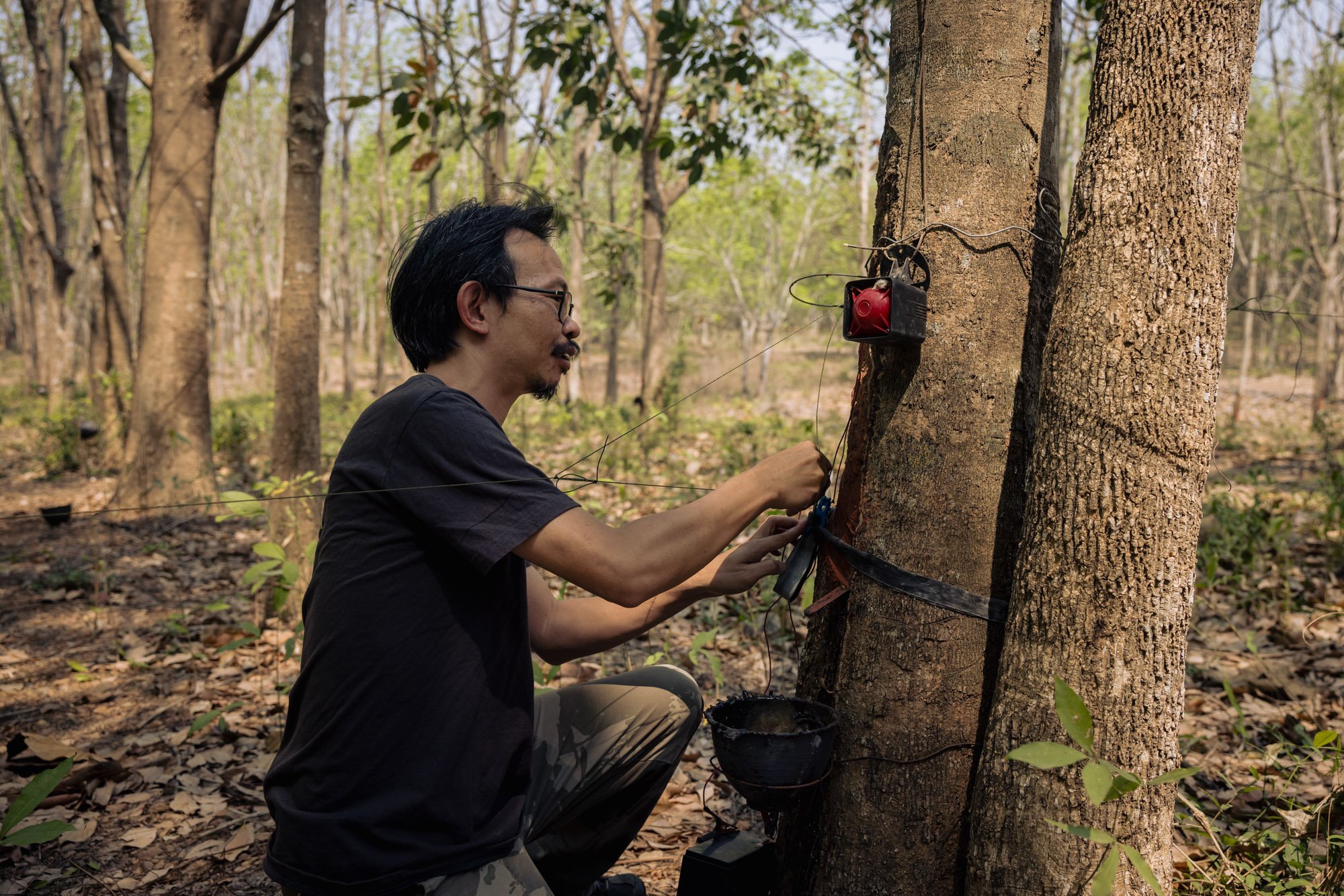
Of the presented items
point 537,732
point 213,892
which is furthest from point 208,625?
point 537,732

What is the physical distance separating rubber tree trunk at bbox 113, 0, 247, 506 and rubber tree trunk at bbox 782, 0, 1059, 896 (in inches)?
260

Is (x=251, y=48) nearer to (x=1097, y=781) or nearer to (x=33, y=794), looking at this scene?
(x=33, y=794)

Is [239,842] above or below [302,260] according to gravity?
below

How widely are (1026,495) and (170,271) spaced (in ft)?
24.3

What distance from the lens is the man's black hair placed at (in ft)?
7.13

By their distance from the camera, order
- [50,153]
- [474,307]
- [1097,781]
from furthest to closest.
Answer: [50,153]
[474,307]
[1097,781]

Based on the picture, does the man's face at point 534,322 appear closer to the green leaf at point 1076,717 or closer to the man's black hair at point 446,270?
the man's black hair at point 446,270

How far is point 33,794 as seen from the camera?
2.02m

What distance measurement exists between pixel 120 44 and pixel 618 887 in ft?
28.1

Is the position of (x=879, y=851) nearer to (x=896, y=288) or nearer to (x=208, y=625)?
(x=896, y=288)

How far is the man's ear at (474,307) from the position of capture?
7.02 feet

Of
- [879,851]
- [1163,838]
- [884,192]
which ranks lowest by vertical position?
[879,851]

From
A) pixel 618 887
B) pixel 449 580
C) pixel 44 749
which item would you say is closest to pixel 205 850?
pixel 44 749

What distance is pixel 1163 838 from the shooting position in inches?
72.1
